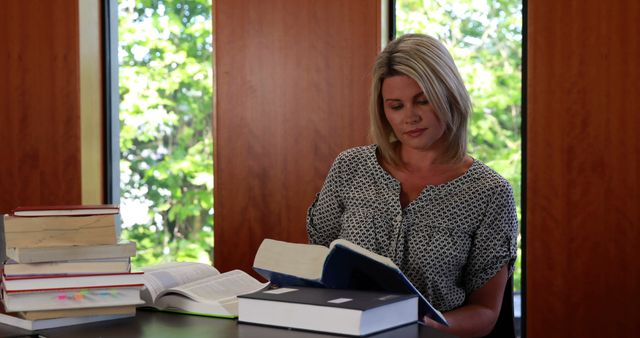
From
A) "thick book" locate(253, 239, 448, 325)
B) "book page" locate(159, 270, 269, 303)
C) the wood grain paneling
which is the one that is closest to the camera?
"thick book" locate(253, 239, 448, 325)

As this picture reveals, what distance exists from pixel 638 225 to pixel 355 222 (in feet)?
4.11

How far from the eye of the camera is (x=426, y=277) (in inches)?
87.0

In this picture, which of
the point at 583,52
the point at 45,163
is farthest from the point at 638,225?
the point at 45,163

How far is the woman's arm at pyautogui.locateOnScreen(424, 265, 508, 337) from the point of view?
2.08 meters

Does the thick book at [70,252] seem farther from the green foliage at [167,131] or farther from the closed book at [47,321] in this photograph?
the green foliage at [167,131]

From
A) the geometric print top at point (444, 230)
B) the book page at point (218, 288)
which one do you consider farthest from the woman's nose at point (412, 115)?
the book page at point (218, 288)

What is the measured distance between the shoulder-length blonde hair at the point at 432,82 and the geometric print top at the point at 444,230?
9 centimetres

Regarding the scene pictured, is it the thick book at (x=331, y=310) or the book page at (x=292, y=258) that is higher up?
the book page at (x=292, y=258)

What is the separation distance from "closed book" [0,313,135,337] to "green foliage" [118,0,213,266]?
2.69 metres

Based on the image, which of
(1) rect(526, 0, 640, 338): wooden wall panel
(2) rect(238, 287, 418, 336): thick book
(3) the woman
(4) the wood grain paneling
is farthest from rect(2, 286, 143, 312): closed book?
(4) the wood grain paneling

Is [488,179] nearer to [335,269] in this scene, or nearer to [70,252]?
[335,269]

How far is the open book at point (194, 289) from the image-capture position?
1.78 metres

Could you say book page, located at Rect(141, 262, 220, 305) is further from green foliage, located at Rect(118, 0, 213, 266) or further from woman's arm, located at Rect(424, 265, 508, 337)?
green foliage, located at Rect(118, 0, 213, 266)

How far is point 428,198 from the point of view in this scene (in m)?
2.29
